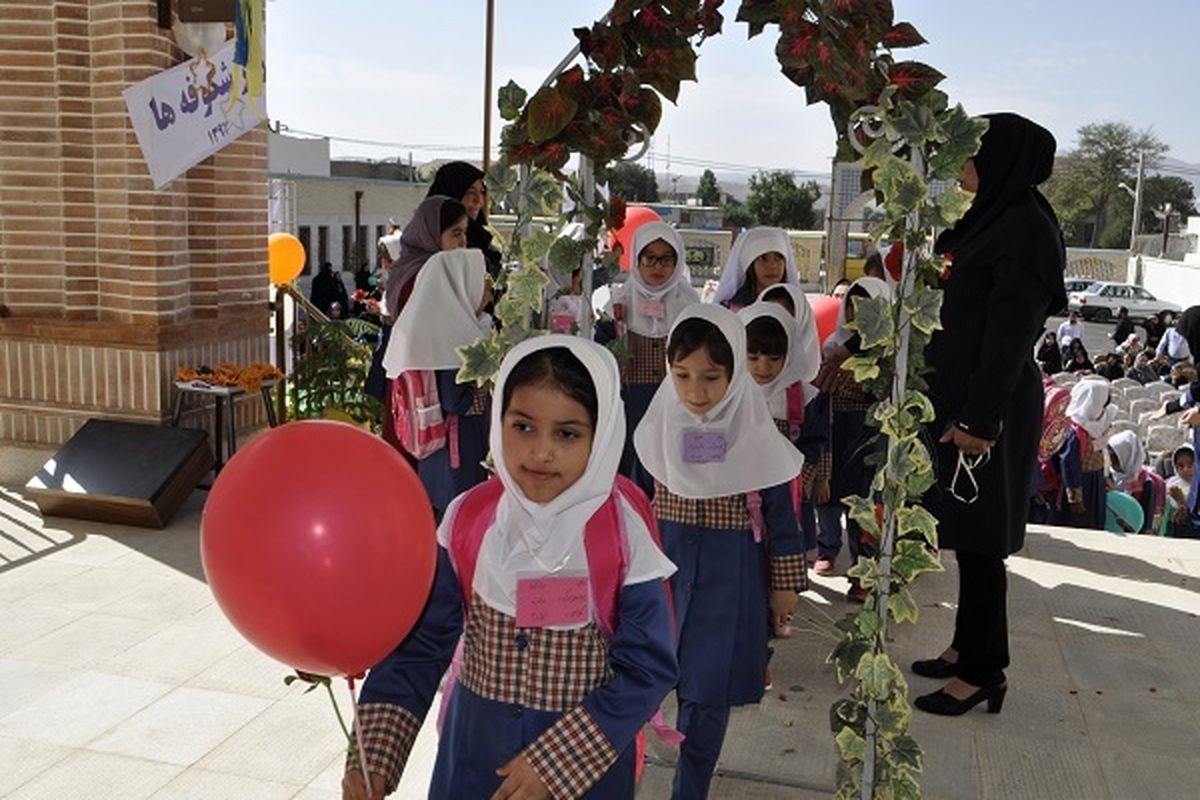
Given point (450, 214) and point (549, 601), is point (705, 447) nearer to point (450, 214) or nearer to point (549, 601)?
point (549, 601)

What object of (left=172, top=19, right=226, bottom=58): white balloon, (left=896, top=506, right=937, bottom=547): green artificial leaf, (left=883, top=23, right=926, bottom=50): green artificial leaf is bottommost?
(left=896, top=506, right=937, bottom=547): green artificial leaf

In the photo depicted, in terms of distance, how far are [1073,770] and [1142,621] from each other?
169 centimetres

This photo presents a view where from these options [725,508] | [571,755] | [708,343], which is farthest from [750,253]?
[571,755]

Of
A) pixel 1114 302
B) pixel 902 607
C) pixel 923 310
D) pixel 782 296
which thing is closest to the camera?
pixel 923 310

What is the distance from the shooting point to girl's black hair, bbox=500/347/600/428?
2070 millimetres

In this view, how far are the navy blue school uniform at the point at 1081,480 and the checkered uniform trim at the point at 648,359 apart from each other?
3416mm

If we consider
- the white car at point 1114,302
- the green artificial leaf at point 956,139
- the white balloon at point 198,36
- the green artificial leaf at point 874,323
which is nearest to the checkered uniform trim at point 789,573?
the green artificial leaf at point 874,323

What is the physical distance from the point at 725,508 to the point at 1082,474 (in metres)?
4.96

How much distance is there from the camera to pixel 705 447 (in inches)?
124

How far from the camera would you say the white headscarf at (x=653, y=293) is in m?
5.19

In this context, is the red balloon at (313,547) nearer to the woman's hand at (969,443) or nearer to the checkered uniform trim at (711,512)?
the checkered uniform trim at (711,512)

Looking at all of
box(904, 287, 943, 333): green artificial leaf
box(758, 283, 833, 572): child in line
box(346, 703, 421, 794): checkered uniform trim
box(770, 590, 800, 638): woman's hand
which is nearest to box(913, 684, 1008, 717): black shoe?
box(758, 283, 833, 572): child in line

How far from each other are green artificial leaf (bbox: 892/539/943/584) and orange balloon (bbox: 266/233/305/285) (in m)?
6.00

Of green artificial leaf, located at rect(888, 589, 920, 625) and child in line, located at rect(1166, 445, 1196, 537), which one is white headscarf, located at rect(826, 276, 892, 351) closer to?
green artificial leaf, located at rect(888, 589, 920, 625)
